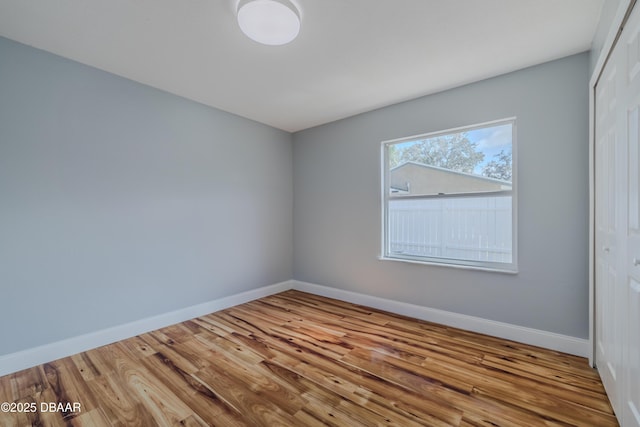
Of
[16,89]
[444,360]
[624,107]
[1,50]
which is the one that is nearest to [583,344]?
[444,360]

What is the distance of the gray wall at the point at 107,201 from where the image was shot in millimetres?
2162

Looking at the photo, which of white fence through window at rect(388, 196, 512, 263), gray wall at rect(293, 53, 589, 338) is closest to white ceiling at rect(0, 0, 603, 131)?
gray wall at rect(293, 53, 589, 338)

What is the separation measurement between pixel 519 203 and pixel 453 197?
60cm

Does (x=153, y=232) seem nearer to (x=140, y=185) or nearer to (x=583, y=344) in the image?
(x=140, y=185)

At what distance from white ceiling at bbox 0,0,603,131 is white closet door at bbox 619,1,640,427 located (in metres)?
0.74

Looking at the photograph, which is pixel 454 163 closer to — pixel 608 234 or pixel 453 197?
pixel 453 197

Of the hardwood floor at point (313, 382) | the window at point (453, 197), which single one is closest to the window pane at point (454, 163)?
the window at point (453, 197)

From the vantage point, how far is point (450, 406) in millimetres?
1727

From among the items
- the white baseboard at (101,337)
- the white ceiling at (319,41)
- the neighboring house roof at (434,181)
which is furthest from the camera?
the neighboring house roof at (434,181)

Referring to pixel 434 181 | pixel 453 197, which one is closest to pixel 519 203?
pixel 453 197

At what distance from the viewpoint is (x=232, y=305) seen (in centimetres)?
360

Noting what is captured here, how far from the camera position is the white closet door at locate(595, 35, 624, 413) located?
59.5 inches

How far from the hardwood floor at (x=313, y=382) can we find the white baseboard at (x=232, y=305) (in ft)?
0.27

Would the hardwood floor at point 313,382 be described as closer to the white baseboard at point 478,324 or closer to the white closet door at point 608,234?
the white baseboard at point 478,324
